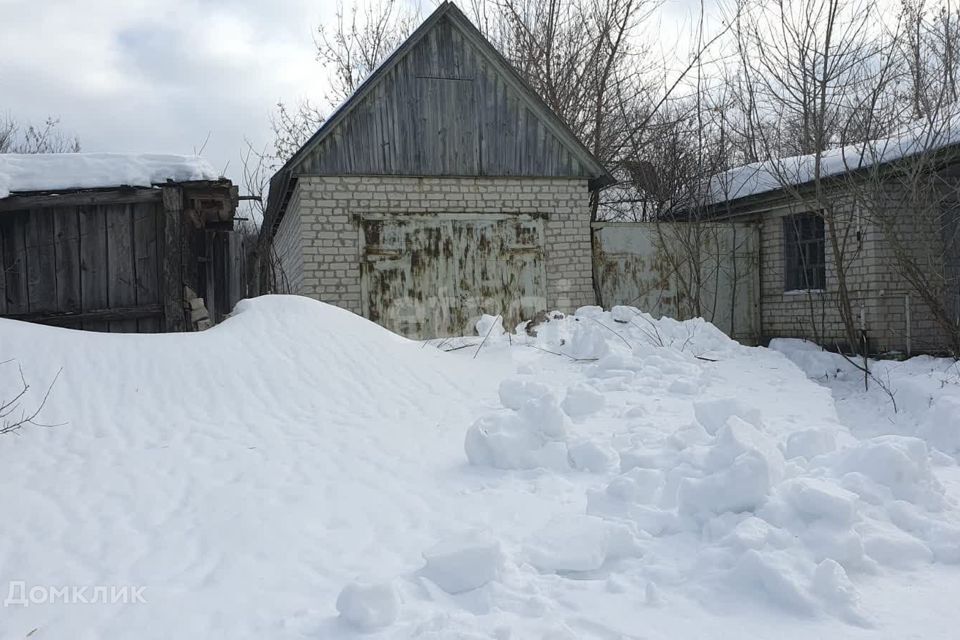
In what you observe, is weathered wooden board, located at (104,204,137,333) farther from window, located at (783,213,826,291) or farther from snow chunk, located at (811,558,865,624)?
window, located at (783,213,826,291)

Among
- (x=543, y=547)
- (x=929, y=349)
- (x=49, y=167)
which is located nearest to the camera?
(x=543, y=547)

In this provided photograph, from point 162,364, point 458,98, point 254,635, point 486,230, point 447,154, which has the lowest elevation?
point 254,635

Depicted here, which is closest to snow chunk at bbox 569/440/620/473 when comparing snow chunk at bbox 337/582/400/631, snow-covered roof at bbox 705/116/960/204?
snow chunk at bbox 337/582/400/631

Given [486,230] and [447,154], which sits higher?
[447,154]

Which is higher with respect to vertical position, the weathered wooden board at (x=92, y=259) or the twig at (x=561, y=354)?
the weathered wooden board at (x=92, y=259)

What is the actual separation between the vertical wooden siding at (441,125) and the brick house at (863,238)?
3639mm

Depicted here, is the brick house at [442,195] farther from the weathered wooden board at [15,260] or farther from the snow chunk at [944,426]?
the snow chunk at [944,426]

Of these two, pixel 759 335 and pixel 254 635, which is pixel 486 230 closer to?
pixel 759 335

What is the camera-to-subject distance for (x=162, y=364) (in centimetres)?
524

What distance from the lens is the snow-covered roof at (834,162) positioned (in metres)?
7.77

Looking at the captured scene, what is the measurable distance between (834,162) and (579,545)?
30.1 ft

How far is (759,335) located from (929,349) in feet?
9.06

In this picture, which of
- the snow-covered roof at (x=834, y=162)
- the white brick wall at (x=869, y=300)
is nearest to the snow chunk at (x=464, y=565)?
the snow-covered roof at (x=834, y=162)

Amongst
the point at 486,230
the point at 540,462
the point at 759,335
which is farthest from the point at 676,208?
the point at 540,462
